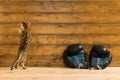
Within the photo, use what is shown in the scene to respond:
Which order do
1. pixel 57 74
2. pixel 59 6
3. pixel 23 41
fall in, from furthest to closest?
pixel 59 6 → pixel 23 41 → pixel 57 74

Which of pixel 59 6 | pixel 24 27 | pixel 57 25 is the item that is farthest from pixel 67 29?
pixel 24 27

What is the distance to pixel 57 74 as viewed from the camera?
3.15m

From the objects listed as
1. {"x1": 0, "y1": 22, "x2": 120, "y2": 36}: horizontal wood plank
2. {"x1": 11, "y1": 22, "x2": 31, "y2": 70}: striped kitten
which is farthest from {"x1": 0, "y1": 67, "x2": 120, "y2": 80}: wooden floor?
{"x1": 0, "y1": 22, "x2": 120, "y2": 36}: horizontal wood plank

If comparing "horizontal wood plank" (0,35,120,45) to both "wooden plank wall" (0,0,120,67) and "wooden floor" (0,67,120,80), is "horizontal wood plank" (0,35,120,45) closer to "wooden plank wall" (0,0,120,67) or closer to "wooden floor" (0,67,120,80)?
"wooden plank wall" (0,0,120,67)

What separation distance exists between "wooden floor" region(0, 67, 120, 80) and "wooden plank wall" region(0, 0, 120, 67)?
29 centimetres

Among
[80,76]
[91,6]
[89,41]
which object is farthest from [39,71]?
[91,6]

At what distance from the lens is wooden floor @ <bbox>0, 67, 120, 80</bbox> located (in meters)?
2.98

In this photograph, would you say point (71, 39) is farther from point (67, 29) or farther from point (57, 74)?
point (57, 74)

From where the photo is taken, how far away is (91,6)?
3.58 m

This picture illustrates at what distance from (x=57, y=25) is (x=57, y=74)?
0.80 m

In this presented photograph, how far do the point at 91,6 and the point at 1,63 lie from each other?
156 cm

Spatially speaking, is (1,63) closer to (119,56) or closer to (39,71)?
(39,71)

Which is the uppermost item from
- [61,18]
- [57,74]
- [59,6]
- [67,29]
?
[59,6]

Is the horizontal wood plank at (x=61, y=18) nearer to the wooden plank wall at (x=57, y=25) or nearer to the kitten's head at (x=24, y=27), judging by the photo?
the wooden plank wall at (x=57, y=25)
